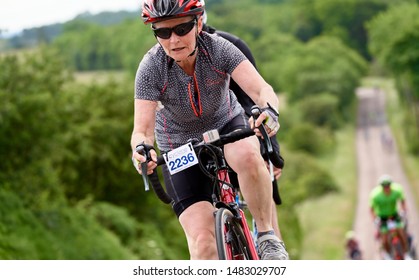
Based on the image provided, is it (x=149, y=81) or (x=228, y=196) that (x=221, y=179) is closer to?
(x=228, y=196)

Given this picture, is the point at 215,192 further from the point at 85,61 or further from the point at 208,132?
the point at 85,61

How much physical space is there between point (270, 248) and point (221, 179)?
82cm

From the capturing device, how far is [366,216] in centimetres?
5484

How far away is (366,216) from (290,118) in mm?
45128

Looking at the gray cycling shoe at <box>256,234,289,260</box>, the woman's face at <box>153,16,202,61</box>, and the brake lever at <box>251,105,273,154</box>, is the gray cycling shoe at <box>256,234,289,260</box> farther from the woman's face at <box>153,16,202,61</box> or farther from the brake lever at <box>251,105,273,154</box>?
the woman's face at <box>153,16,202,61</box>

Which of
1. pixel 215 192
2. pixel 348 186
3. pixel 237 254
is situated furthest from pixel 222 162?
pixel 348 186

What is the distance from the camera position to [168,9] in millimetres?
7824

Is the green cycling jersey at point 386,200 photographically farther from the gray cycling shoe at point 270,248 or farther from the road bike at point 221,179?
the road bike at point 221,179

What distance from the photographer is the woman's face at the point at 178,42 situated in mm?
7906

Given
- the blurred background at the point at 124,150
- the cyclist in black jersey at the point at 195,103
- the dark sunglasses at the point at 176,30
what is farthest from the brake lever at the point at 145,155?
the blurred background at the point at 124,150

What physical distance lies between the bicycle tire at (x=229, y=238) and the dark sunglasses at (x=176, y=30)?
1.56 metres

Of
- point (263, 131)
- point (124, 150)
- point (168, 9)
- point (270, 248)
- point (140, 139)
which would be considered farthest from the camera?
point (124, 150)

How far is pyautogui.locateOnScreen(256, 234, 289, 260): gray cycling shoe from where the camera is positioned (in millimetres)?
8417

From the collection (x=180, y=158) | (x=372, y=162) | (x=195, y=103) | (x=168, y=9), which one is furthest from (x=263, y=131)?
(x=372, y=162)
